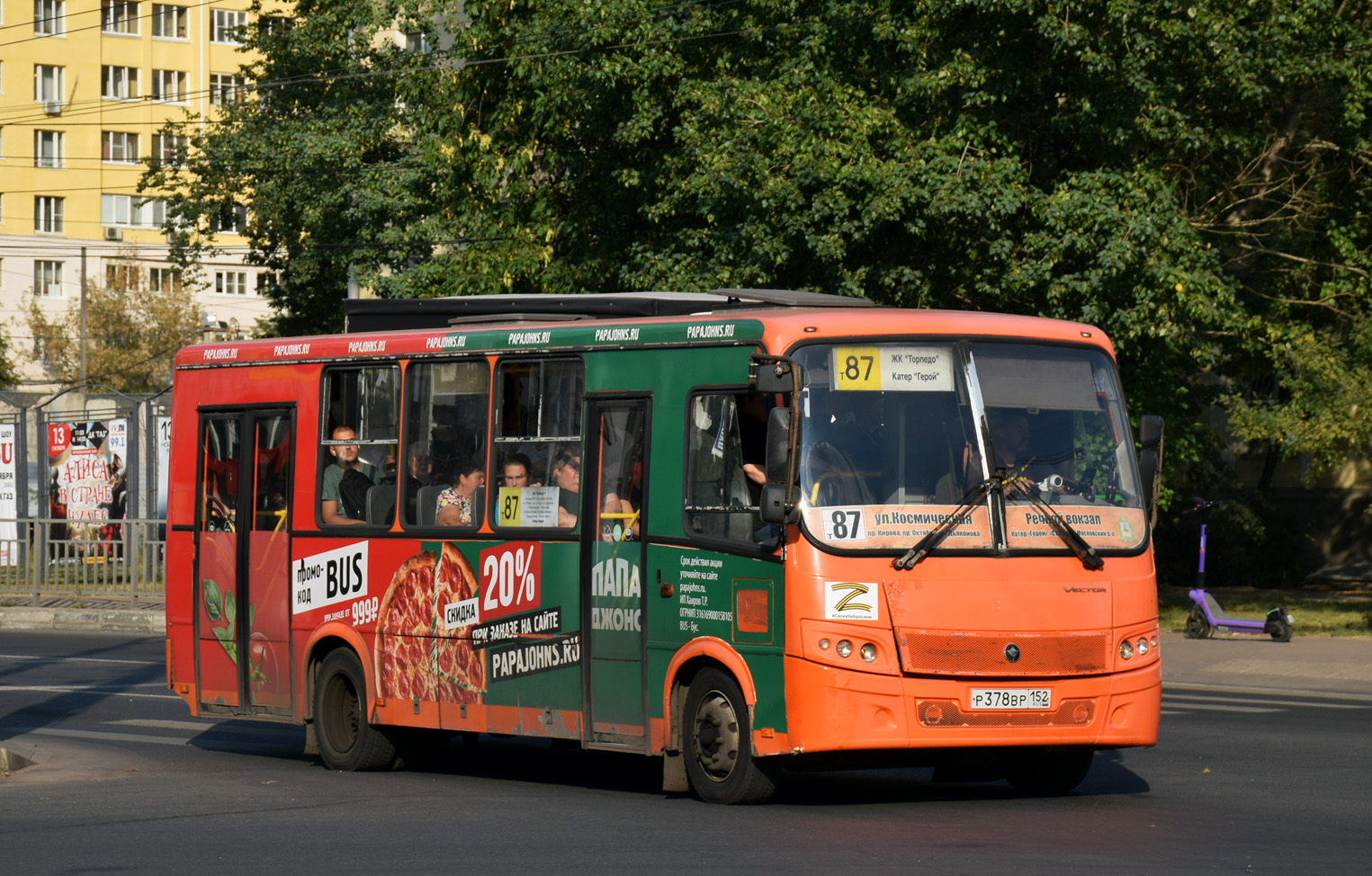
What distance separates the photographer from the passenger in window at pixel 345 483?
43.4 ft

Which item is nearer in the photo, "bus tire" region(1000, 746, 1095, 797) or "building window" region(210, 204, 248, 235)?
"bus tire" region(1000, 746, 1095, 797)

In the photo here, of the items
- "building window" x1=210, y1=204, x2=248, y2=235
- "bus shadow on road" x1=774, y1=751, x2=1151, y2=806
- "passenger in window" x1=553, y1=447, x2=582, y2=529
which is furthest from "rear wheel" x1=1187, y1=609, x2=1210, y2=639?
"building window" x1=210, y1=204, x2=248, y2=235

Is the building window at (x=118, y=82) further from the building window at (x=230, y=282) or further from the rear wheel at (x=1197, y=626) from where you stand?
the rear wheel at (x=1197, y=626)

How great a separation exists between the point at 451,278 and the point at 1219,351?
11.0 m

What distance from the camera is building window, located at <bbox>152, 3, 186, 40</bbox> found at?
318 feet

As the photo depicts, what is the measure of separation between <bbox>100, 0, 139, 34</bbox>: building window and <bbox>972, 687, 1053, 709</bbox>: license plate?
91654 millimetres

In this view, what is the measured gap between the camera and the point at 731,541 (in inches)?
421

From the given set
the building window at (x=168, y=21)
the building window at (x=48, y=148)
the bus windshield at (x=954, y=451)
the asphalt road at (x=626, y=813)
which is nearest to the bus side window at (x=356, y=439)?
the asphalt road at (x=626, y=813)

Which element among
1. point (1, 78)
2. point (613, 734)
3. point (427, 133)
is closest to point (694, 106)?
point (427, 133)

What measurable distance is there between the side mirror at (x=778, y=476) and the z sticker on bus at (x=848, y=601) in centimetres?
40

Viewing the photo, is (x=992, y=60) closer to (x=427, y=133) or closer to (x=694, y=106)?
(x=694, y=106)

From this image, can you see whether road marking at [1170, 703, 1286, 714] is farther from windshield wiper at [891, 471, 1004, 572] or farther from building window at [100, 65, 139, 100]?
building window at [100, 65, 139, 100]

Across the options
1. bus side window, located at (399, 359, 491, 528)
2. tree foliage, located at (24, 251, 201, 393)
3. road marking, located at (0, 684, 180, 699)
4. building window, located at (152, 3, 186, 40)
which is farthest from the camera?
building window, located at (152, 3, 186, 40)

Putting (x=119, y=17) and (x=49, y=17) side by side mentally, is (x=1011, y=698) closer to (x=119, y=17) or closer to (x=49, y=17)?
(x=49, y=17)
